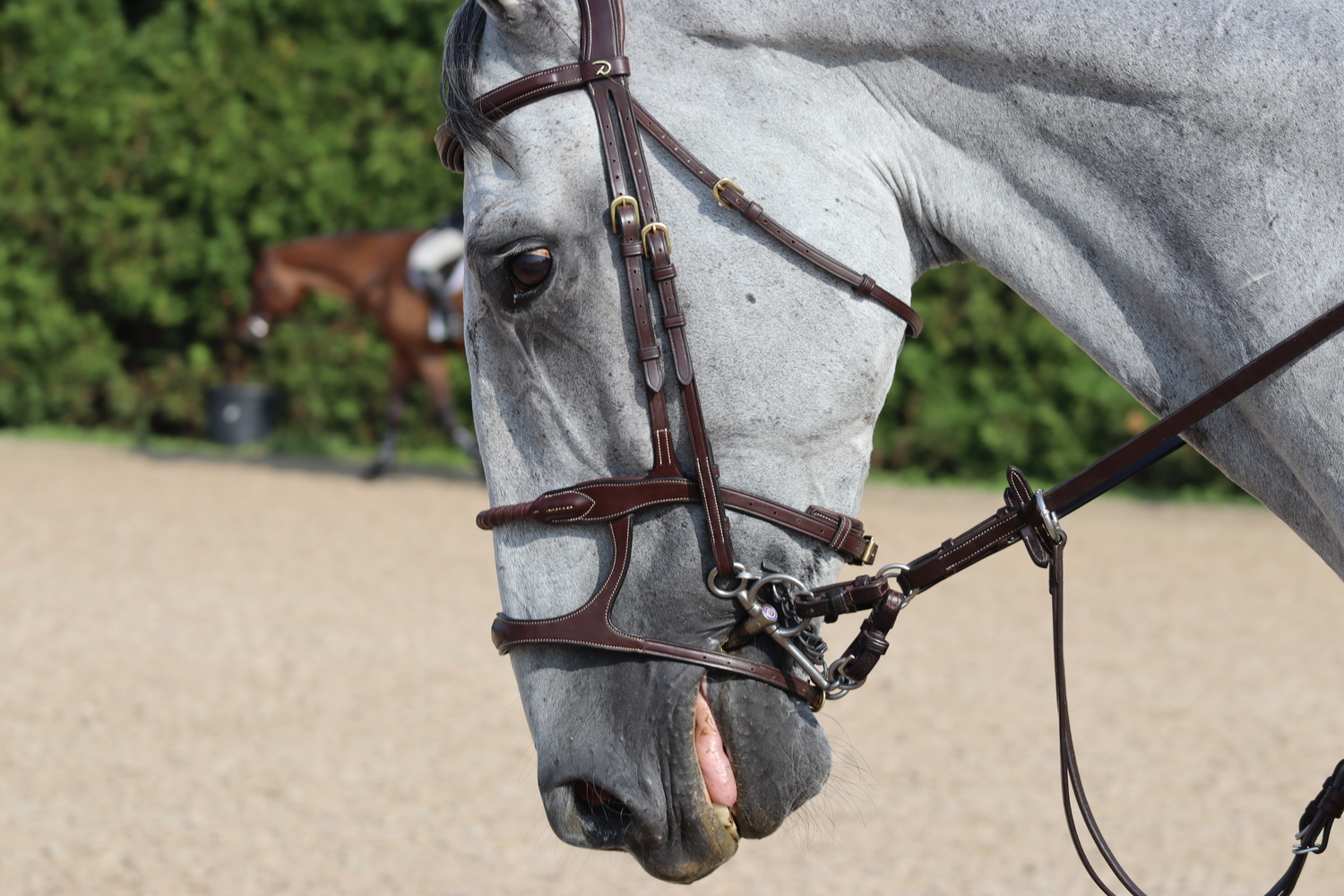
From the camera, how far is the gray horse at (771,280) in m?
1.40

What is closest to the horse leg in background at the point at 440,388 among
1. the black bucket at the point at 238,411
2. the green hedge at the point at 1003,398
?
the black bucket at the point at 238,411

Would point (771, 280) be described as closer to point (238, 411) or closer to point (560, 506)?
point (560, 506)

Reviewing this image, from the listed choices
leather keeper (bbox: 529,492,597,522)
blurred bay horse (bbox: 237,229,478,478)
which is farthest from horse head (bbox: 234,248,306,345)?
leather keeper (bbox: 529,492,597,522)

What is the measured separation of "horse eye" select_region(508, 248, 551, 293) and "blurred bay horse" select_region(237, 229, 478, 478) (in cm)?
899

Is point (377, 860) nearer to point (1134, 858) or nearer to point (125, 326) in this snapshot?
point (1134, 858)

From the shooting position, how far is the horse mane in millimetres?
1462

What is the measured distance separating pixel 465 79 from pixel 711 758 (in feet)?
3.02

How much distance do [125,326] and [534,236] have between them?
13.4 m

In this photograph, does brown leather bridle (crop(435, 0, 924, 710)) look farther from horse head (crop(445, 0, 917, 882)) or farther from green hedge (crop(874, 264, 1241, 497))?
green hedge (crop(874, 264, 1241, 497))

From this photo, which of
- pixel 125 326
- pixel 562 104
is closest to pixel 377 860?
pixel 562 104

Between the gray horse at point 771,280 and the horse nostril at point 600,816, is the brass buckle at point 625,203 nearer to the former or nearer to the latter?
the gray horse at point 771,280

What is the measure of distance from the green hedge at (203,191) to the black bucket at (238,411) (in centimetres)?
31

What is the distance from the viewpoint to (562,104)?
1443mm

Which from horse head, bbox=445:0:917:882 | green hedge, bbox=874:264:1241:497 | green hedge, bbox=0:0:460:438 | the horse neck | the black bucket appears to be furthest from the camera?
the black bucket
